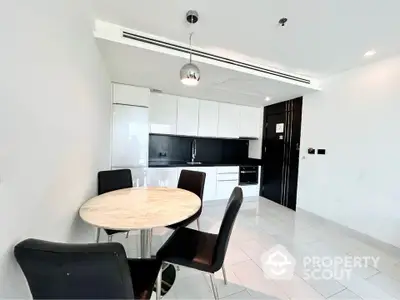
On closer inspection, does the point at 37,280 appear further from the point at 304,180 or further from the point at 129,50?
the point at 304,180

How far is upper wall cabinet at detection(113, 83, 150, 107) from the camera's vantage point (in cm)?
329

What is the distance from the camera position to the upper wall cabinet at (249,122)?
4.60 metres

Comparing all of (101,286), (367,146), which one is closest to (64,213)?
(101,286)

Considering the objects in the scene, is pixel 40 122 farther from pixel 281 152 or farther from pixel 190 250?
pixel 281 152

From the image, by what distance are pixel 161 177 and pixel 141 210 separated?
215 cm

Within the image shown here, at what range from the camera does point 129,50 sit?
7.04ft

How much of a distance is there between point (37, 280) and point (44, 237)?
0.41 meters

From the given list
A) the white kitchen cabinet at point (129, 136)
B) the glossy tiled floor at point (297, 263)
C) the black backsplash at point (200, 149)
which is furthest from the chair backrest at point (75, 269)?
the black backsplash at point (200, 149)

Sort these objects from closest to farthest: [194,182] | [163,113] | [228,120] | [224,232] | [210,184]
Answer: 1. [224,232]
2. [194,182]
3. [163,113]
4. [210,184]
5. [228,120]

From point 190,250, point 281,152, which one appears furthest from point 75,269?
point 281,152

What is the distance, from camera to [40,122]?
3.22 feet

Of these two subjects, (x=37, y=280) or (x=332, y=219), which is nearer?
(x=37, y=280)

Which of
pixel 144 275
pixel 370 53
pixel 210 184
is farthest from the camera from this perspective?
pixel 210 184

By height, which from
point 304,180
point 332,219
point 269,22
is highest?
point 269,22
